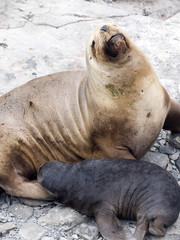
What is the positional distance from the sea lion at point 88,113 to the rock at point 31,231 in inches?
13.3

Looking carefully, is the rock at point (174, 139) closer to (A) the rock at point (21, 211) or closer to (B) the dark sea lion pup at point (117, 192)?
(B) the dark sea lion pup at point (117, 192)

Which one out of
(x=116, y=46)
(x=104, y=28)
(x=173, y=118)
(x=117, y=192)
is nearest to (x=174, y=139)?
(x=173, y=118)

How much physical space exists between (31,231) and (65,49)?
3387 millimetres

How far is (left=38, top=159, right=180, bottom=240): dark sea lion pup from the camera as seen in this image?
3.99 metres

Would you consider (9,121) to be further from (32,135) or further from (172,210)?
(172,210)

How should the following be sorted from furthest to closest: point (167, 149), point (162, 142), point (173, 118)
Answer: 1. point (162, 142)
2. point (167, 149)
3. point (173, 118)

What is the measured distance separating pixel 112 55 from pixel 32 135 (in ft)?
3.61

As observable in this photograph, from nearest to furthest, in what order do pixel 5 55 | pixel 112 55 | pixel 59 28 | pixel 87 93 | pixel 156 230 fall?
pixel 156 230 → pixel 112 55 → pixel 87 93 → pixel 5 55 → pixel 59 28

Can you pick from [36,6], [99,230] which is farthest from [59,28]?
[99,230]

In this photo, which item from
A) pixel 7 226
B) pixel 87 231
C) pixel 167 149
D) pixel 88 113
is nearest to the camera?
pixel 87 231

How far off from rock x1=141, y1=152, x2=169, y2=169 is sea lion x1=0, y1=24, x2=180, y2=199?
0.94 ft

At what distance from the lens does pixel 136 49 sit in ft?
14.7

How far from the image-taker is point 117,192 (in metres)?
4.20

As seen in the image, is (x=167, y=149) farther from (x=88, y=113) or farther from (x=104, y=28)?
(x=104, y=28)
